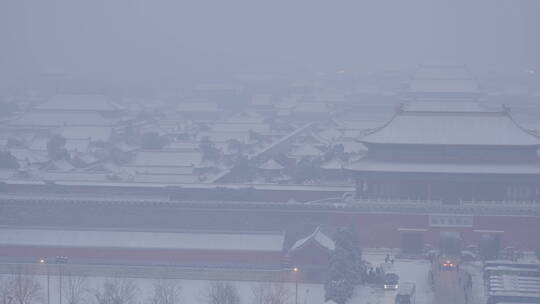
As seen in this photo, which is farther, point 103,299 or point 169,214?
point 169,214

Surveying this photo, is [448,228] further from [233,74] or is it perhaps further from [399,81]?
[233,74]

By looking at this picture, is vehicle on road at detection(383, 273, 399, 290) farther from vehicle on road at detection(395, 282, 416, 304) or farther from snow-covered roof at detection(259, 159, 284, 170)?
snow-covered roof at detection(259, 159, 284, 170)

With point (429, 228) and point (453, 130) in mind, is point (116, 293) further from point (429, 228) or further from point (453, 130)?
point (453, 130)

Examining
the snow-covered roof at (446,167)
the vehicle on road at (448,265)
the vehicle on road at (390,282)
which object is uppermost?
the snow-covered roof at (446,167)

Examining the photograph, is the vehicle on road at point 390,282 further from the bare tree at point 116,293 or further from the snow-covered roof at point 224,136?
the snow-covered roof at point 224,136

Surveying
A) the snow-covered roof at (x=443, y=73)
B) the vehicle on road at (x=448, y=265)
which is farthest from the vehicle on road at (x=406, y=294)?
the snow-covered roof at (x=443, y=73)

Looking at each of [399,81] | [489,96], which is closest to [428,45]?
[399,81]

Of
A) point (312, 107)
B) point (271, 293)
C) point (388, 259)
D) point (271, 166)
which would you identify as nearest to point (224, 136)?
point (271, 166)
